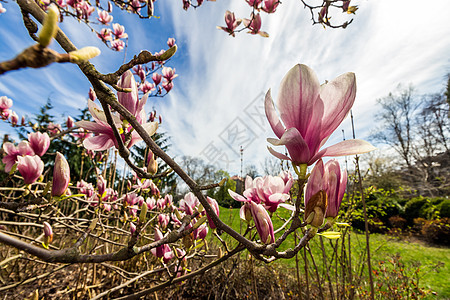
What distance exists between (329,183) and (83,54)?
57 cm

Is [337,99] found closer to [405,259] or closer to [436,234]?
[405,259]

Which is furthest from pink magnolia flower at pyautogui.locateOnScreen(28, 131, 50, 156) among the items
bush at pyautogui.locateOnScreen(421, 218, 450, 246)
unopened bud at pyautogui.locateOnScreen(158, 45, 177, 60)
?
bush at pyautogui.locateOnScreen(421, 218, 450, 246)

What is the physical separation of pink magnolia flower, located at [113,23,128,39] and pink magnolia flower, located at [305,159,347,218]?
3684 mm

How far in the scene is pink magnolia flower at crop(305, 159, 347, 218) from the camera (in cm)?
55

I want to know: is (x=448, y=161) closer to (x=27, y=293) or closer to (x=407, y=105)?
(x=407, y=105)

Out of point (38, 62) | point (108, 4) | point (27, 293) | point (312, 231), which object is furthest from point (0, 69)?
point (108, 4)

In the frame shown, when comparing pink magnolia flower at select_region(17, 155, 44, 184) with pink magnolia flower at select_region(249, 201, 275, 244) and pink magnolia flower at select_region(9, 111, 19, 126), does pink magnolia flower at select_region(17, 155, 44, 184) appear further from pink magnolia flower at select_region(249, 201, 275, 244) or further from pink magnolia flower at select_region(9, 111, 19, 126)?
pink magnolia flower at select_region(9, 111, 19, 126)

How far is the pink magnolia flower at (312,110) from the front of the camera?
0.46 metres

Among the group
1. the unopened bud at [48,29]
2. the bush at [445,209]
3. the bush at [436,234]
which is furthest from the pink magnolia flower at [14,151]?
the bush at [445,209]

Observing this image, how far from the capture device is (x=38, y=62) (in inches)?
8.8

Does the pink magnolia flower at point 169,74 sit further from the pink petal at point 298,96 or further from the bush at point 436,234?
the bush at point 436,234

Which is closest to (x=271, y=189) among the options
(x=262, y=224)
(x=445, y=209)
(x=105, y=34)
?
(x=262, y=224)

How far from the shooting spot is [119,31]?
3.26 metres

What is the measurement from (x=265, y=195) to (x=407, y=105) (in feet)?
69.9
